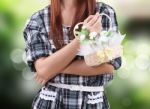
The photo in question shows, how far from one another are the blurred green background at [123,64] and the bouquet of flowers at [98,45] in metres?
1.16

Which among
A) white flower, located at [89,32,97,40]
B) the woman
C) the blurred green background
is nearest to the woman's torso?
the woman

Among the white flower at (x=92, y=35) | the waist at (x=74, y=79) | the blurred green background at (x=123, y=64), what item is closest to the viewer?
the white flower at (x=92, y=35)

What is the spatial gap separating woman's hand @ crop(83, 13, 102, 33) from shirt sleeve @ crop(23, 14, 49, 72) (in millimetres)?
192

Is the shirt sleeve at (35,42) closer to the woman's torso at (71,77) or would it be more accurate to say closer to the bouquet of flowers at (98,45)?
the woman's torso at (71,77)

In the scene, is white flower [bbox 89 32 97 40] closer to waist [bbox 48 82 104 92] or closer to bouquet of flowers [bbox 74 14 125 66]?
bouquet of flowers [bbox 74 14 125 66]

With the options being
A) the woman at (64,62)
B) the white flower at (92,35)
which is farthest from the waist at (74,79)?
the white flower at (92,35)

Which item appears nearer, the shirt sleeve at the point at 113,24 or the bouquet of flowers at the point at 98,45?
the bouquet of flowers at the point at 98,45

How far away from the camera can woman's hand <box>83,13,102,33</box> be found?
1.63 meters

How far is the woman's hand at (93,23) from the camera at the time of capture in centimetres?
163

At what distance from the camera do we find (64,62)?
1680 millimetres

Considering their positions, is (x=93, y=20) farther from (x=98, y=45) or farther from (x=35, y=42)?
(x=35, y=42)

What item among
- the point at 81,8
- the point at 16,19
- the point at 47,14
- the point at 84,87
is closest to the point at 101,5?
the point at 81,8

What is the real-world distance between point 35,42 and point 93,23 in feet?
0.80

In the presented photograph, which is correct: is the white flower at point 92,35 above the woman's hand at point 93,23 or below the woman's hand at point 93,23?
below
